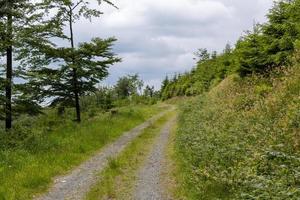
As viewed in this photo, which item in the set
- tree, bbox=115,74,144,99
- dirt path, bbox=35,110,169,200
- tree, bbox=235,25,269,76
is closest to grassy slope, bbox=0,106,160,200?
dirt path, bbox=35,110,169,200

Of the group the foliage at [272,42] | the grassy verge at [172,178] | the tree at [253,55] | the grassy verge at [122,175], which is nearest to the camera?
the grassy verge at [172,178]

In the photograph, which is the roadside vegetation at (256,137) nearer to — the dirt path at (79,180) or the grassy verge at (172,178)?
the grassy verge at (172,178)

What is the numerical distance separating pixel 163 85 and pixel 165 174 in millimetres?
95761

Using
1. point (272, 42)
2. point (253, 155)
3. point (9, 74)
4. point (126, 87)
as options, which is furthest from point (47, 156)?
point (126, 87)

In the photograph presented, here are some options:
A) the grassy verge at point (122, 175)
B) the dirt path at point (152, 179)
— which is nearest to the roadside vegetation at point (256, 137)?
the dirt path at point (152, 179)

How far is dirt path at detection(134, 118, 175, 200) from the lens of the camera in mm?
11688

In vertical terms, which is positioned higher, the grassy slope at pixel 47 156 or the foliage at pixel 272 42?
the foliage at pixel 272 42

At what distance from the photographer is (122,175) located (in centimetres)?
1437

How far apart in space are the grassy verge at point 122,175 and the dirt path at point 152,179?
241 millimetres

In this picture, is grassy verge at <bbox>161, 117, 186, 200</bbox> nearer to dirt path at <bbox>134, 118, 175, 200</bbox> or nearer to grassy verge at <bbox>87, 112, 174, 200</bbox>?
dirt path at <bbox>134, 118, 175, 200</bbox>

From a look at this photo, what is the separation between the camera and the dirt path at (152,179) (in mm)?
11688

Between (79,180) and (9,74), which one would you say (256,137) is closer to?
(79,180)

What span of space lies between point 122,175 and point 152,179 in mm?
1125

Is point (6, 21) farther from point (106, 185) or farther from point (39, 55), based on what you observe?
point (106, 185)
